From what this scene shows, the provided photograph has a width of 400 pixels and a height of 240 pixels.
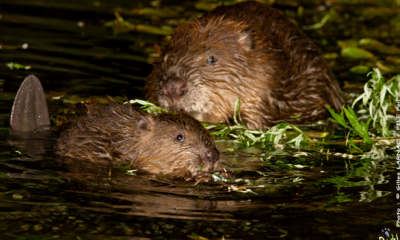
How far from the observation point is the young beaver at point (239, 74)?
4.68 m

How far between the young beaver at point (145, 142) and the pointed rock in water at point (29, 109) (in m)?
0.44

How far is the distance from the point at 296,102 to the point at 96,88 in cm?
186

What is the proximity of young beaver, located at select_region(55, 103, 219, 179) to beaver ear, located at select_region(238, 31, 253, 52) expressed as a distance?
1.17 meters

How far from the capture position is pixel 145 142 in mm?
3859

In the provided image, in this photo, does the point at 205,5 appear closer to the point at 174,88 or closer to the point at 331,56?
the point at 331,56

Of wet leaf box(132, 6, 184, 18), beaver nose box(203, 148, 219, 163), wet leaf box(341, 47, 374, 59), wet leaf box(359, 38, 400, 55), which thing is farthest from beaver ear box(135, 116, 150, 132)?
wet leaf box(132, 6, 184, 18)

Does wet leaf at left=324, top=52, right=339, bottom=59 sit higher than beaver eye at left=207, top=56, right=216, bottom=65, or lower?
higher

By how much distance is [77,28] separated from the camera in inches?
302

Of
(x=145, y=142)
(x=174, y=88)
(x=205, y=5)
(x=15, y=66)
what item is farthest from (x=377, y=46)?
(x=145, y=142)

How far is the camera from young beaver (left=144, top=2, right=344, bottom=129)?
468 cm

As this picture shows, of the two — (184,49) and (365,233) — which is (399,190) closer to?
(365,233)

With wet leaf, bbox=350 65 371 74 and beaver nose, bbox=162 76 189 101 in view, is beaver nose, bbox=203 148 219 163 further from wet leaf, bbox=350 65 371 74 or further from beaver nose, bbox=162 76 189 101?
wet leaf, bbox=350 65 371 74

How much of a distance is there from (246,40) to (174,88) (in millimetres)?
833

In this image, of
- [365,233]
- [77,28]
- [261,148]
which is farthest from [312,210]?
[77,28]
